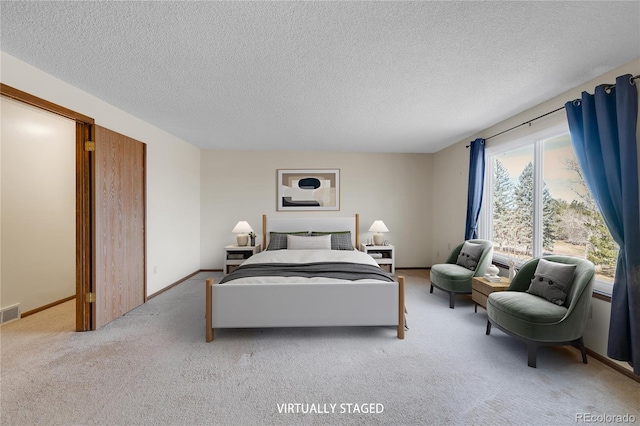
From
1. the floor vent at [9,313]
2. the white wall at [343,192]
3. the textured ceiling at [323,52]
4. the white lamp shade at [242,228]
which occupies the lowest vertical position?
the floor vent at [9,313]

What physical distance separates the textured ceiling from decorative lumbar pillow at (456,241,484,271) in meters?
1.80

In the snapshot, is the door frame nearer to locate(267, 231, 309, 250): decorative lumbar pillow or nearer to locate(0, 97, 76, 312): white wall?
locate(0, 97, 76, 312): white wall

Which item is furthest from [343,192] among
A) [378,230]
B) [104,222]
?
[104,222]

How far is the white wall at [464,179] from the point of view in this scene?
2299 mm

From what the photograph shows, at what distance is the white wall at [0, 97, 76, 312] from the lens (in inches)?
123

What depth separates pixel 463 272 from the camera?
11.7 ft

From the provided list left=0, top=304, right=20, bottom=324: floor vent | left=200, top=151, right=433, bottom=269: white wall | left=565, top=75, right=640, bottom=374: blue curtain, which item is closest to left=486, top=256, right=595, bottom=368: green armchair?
left=565, top=75, right=640, bottom=374: blue curtain

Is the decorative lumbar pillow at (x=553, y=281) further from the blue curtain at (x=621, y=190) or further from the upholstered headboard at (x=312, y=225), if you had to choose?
the upholstered headboard at (x=312, y=225)

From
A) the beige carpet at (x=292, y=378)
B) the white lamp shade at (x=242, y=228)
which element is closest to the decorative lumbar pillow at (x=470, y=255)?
the beige carpet at (x=292, y=378)

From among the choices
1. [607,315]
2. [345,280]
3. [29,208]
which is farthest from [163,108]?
[607,315]

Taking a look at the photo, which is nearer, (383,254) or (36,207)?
(36,207)

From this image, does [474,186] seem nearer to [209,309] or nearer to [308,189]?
[308,189]

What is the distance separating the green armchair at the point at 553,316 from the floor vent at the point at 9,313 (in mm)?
5363

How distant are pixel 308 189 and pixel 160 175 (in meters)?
2.60
